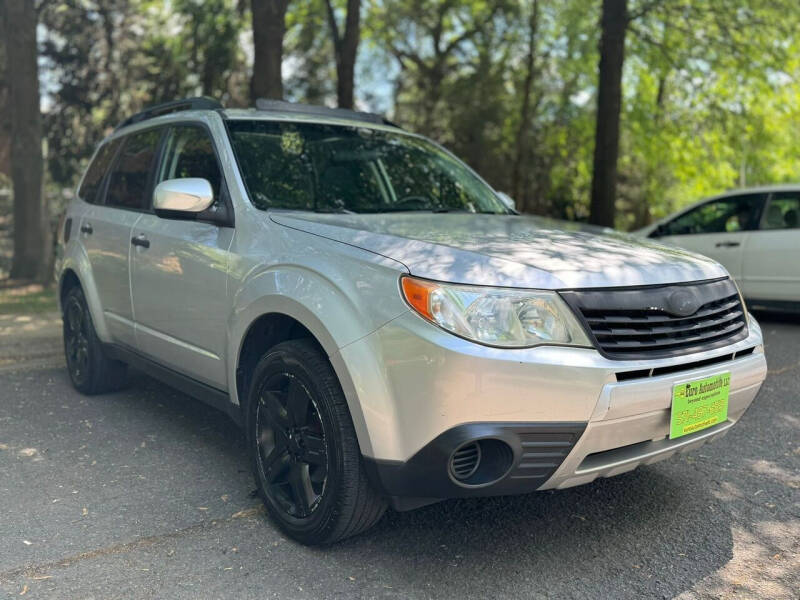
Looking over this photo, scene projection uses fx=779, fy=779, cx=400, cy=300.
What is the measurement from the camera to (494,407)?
2.58 metres

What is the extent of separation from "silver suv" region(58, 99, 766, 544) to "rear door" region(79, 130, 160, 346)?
33 cm

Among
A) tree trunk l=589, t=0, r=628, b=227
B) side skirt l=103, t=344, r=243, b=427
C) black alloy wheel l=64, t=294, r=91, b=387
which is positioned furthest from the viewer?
tree trunk l=589, t=0, r=628, b=227

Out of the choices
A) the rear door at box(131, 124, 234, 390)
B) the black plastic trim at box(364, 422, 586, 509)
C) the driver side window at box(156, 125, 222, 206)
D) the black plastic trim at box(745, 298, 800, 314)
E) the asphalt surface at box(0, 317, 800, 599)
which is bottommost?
the asphalt surface at box(0, 317, 800, 599)

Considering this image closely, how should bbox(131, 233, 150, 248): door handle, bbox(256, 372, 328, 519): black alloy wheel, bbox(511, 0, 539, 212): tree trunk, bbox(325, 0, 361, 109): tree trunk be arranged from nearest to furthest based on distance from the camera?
bbox(256, 372, 328, 519): black alloy wheel
bbox(131, 233, 150, 248): door handle
bbox(325, 0, 361, 109): tree trunk
bbox(511, 0, 539, 212): tree trunk

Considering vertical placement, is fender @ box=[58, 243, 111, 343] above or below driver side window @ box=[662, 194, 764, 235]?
below

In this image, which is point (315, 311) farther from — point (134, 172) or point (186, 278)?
point (134, 172)

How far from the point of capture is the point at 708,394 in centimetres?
298

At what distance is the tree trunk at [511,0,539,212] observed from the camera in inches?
789

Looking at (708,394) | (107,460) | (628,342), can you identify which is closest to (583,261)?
(628,342)

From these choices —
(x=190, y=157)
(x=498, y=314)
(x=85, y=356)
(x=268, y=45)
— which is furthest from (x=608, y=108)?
(x=498, y=314)

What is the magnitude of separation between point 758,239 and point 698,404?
6.58 meters

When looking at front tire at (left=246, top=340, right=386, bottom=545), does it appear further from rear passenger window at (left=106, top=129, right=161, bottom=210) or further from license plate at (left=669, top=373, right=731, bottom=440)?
rear passenger window at (left=106, top=129, right=161, bottom=210)

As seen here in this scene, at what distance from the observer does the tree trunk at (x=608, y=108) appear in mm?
10984

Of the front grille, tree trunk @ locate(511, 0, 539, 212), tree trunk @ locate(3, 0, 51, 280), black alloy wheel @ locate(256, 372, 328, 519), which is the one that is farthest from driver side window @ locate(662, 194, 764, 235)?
tree trunk @ locate(511, 0, 539, 212)
